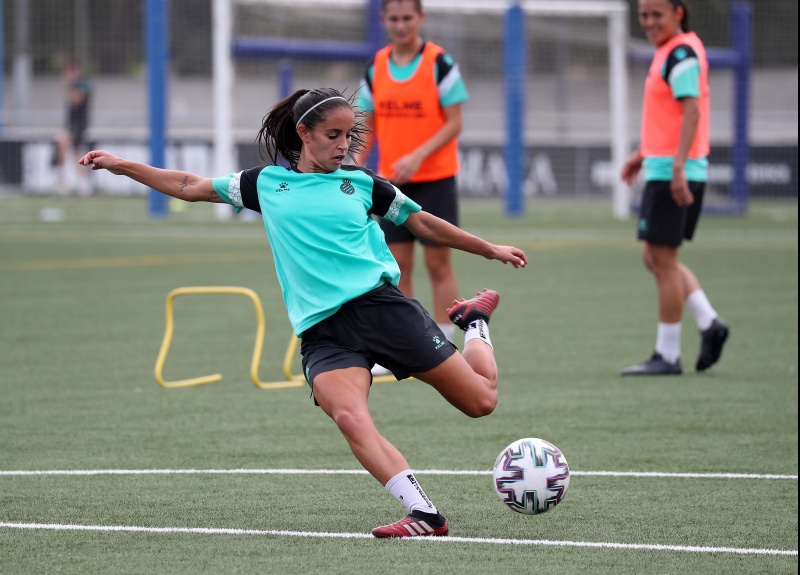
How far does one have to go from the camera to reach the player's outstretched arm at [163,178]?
5.12 metres

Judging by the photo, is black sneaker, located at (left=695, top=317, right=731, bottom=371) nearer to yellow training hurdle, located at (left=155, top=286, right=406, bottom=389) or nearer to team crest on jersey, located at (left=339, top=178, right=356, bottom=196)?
yellow training hurdle, located at (left=155, top=286, right=406, bottom=389)

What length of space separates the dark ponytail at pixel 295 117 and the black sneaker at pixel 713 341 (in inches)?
143

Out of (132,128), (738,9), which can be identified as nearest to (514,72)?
(738,9)

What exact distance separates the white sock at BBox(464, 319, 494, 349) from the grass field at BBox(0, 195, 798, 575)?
0.60 m

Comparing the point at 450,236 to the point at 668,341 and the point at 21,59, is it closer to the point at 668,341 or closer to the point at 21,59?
the point at 668,341

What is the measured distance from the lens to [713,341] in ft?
27.0

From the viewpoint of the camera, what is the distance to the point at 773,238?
18.3m

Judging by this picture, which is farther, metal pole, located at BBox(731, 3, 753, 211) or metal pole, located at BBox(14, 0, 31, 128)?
metal pole, located at BBox(14, 0, 31, 128)

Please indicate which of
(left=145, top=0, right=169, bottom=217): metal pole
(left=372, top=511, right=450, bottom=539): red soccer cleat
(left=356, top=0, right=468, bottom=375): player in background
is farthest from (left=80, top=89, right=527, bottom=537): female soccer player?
(left=145, top=0, right=169, bottom=217): metal pole

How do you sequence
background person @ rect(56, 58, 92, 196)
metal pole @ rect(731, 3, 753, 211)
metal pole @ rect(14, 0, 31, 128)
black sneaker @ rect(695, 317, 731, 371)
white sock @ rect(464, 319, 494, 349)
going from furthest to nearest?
metal pole @ rect(14, 0, 31, 128) → background person @ rect(56, 58, 92, 196) → metal pole @ rect(731, 3, 753, 211) → black sneaker @ rect(695, 317, 731, 371) → white sock @ rect(464, 319, 494, 349)

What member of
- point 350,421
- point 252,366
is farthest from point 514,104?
point 350,421

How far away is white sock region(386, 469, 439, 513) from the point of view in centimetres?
463

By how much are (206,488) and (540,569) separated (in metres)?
1.67

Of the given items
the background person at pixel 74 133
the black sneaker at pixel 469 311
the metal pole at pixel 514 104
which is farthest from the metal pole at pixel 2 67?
the black sneaker at pixel 469 311
